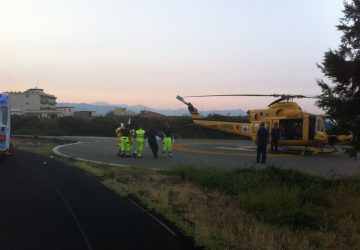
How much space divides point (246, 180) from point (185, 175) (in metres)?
3.24

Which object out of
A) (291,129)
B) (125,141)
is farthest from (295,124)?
(125,141)

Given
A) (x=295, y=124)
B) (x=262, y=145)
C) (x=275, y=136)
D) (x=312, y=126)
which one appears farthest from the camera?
(x=295, y=124)

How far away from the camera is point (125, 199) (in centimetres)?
1112

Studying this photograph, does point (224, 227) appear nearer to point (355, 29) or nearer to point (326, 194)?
point (326, 194)

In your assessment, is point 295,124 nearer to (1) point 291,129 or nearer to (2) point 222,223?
(1) point 291,129

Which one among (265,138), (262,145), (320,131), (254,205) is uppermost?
(320,131)

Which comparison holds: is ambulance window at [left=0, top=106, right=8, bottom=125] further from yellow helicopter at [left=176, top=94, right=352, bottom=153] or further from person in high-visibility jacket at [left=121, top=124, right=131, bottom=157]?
yellow helicopter at [left=176, top=94, right=352, bottom=153]

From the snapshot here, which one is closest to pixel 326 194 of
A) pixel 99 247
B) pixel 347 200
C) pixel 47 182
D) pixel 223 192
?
pixel 347 200

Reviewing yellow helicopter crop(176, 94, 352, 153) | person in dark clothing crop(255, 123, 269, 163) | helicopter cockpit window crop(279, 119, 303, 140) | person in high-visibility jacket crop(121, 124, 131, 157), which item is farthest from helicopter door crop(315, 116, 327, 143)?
person in high-visibility jacket crop(121, 124, 131, 157)

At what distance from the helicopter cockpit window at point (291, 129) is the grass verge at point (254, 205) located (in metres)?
13.7

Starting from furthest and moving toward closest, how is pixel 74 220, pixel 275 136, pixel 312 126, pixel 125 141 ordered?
1. pixel 275 136
2. pixel 312 126
3. pixel 125 141
4. pixel 74 220

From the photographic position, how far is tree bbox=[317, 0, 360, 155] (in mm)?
11133

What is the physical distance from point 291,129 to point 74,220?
2088 cm

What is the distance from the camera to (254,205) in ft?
32.4
